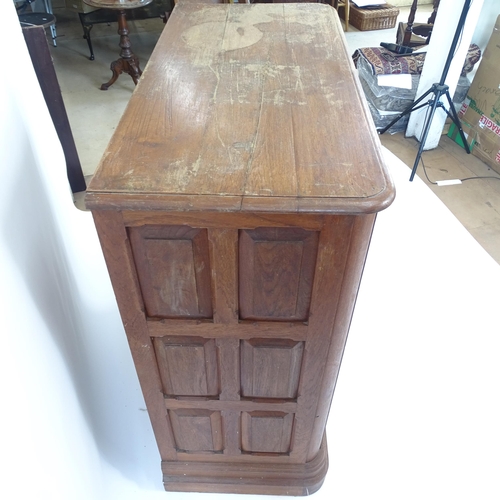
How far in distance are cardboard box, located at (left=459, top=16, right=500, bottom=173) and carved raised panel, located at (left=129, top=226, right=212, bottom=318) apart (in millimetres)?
2192

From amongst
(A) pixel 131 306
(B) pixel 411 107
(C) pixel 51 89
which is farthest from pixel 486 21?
(A) pixel 131 306

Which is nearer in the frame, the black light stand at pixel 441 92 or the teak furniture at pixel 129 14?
the black light stand at pixel 441 92

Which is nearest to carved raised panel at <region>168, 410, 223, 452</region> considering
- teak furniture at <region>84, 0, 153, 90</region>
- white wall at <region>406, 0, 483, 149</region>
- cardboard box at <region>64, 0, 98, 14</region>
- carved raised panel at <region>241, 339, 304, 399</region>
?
carved raised panel at <region>241, 339, 304, 399</region>

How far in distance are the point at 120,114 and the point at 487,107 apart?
2.17m

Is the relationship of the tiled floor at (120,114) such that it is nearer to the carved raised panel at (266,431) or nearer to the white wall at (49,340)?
the white wall at (49,340)

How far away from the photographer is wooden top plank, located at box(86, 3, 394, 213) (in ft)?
1.87

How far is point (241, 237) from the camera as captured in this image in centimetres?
63

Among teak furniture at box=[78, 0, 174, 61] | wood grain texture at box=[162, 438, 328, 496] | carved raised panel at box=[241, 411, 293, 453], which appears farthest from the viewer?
teak furniture at box=[78, 0, 174, 61]

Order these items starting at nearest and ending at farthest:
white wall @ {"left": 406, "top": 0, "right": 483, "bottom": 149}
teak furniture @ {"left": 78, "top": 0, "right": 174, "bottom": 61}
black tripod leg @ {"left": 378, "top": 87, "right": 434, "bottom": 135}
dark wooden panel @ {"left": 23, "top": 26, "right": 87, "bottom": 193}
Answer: dark wooden panel @ {"left": 23, "top": 26, "right": 87, "bottom": 193} → white wall @ {"left": 406, "top": 0, "right": 483, "bottom": 149} → black tripod leg @ {"left": 378, "top": 87, "right": 434, "bottom": 135} → teak furniture @ {"left": 78, "top": 0, "right": 174, "bottom": 61}

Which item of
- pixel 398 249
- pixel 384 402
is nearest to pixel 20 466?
pixel 384 402

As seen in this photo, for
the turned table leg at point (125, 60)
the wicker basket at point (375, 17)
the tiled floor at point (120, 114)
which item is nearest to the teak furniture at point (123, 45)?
the turned table leg at point (125, 60)

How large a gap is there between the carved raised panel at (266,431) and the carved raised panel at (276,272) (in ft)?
0.94

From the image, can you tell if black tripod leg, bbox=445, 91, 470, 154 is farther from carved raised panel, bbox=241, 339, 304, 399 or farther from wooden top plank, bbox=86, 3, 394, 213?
carved raised panel, bbox=241, 339, 304, 399

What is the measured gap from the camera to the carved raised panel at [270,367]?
0.78 metres
